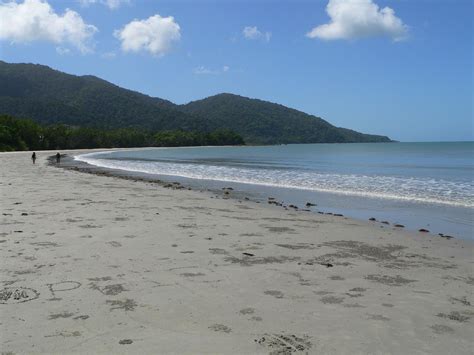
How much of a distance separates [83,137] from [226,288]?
419 feet

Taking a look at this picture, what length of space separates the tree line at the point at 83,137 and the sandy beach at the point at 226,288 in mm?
83220

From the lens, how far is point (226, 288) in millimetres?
5738

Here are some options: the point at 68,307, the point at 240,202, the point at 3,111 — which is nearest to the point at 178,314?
the point at 68,307

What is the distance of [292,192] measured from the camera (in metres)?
20.3

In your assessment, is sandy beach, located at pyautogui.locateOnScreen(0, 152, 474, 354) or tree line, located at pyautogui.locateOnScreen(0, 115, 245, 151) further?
tree line, located at pyautogui.locateOnScreen(0, 115, 245, 151)

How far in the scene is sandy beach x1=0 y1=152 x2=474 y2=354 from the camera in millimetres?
4203

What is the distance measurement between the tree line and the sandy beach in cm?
8322

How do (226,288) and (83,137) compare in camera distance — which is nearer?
(226,288)

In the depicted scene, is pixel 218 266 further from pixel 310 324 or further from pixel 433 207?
pixel 433 207

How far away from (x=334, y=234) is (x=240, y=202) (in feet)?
20.7

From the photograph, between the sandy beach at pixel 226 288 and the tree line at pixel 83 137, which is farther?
the tree line at pixel 83 137

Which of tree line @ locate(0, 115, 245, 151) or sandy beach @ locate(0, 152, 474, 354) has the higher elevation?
tree line @ locate(0, 115, 245, 151)

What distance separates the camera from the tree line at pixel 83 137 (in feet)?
286

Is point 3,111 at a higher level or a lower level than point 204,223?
higher
